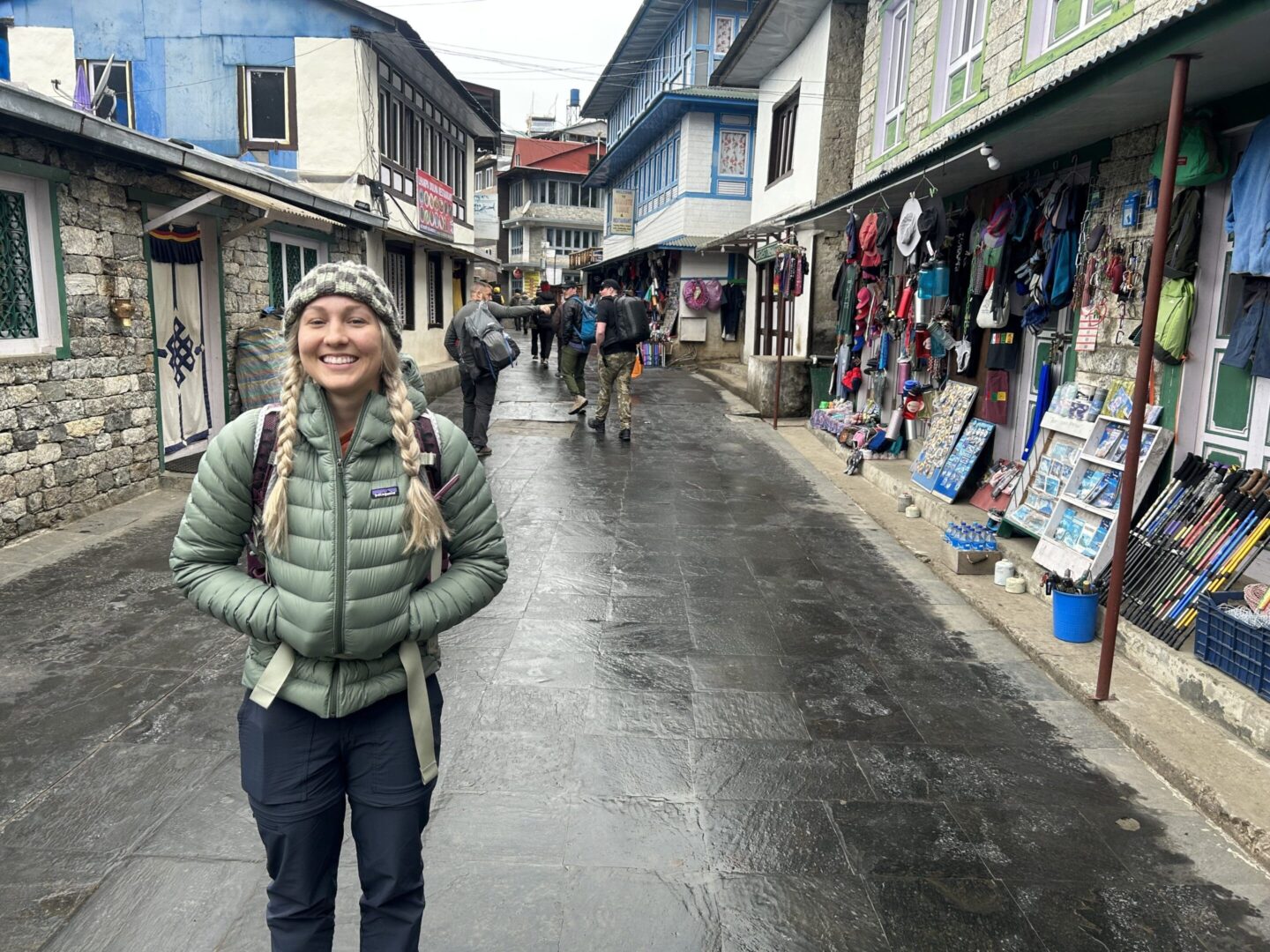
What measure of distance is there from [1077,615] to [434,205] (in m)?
17.0

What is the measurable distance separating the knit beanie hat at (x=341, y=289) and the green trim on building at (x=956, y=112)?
865cm

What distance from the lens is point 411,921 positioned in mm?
2254

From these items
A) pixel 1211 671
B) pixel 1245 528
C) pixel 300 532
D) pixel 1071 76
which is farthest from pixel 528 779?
pixel 1071 76

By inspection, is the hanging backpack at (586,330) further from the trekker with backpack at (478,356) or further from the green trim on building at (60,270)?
the green trim on building at (60,270)

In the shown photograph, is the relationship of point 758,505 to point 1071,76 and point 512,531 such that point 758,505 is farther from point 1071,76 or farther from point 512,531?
point 1071,76

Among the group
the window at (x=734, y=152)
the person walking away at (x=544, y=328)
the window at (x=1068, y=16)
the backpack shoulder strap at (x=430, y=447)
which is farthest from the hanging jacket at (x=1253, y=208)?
the window at (x=734, y=152)

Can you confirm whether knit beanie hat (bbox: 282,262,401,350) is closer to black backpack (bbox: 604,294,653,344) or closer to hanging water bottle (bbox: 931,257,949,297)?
hanging water bottle (bbox: 931,257,949,297)

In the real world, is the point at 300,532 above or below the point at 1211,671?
above

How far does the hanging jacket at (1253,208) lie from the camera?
456 centimetres

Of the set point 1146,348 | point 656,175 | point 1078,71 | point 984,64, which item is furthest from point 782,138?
point 1146,348

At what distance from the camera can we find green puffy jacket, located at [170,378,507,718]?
2115mm

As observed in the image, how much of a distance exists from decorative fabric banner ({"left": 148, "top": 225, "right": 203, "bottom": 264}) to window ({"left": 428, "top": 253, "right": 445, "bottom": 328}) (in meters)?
10.4

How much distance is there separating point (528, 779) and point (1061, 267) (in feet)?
17.9

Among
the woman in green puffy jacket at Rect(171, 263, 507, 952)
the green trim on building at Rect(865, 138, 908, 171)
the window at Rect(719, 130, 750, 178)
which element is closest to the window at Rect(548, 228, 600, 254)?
the window at Rect(719, 130, 750, 178)
